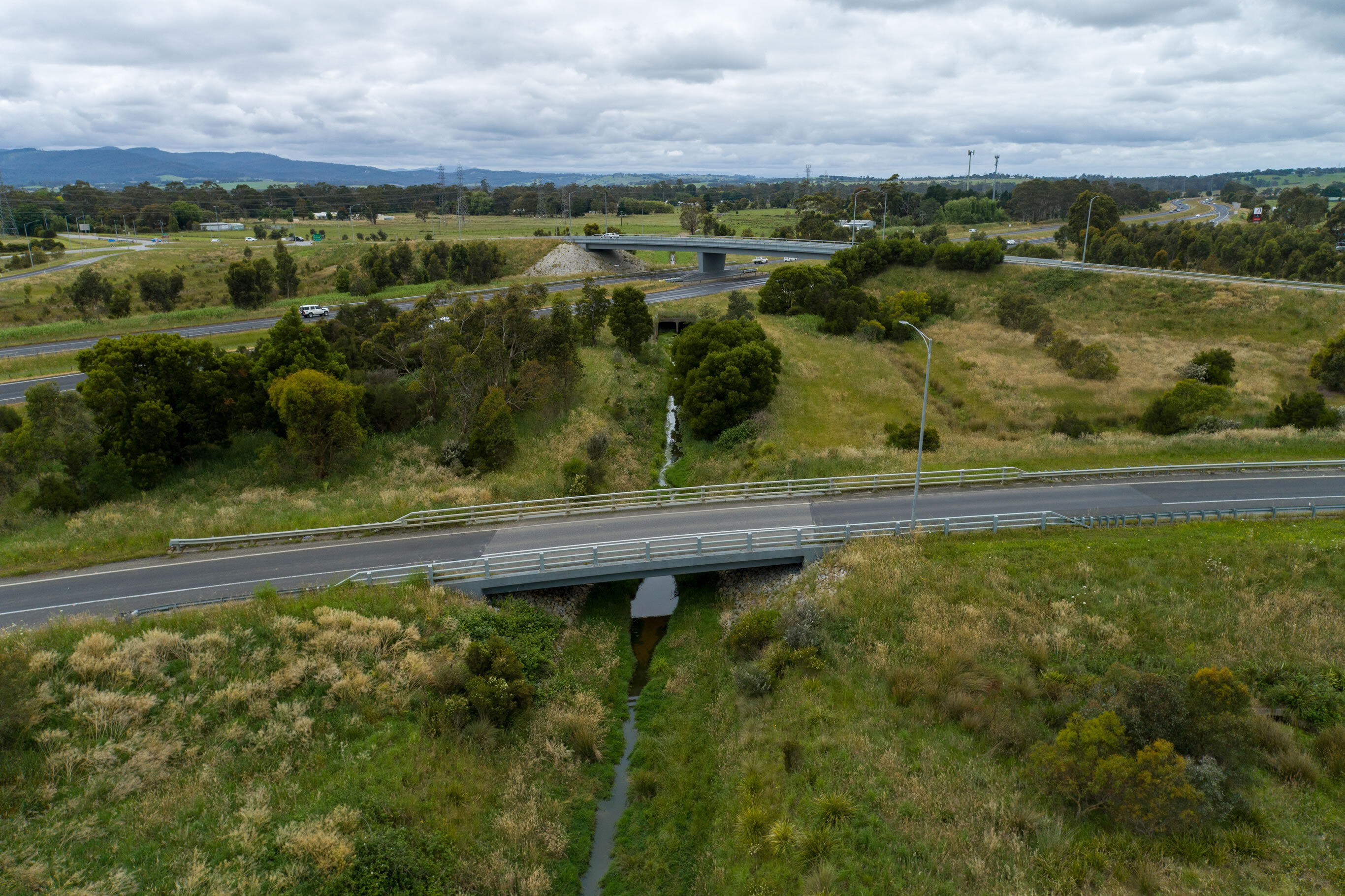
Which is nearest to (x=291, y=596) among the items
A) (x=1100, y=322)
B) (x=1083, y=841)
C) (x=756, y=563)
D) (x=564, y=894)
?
(x=564, y=894)

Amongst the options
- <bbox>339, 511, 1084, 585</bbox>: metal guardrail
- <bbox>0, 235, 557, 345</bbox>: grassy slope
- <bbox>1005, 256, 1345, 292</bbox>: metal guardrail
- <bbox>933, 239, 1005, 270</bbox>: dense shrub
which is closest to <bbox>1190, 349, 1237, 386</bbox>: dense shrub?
<bbox>1005, 256, 1345, 292</bbox>: metal guardrail

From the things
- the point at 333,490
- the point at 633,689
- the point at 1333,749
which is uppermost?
the point at 333,490

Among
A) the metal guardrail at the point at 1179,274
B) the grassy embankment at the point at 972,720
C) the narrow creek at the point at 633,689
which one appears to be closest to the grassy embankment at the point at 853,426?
the metal guardrail at the point at 1179,274

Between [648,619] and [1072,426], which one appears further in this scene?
[1072,426]

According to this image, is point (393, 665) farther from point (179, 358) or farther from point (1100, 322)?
point (1100, 322)

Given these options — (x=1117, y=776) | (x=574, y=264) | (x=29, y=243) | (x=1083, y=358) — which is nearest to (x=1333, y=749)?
(x=1117, y=776)

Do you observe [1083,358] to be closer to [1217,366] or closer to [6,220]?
[1217,366]

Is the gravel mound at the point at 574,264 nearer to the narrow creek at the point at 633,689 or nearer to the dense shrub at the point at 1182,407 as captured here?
the dense shrub at the point at 1182,407
